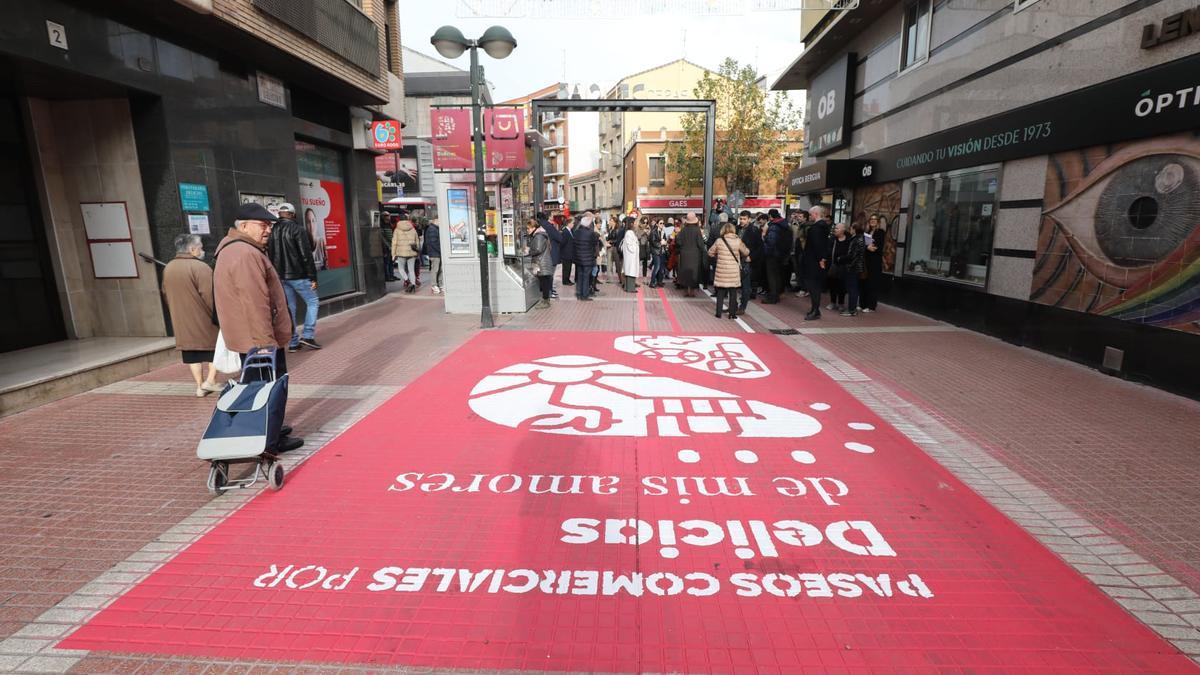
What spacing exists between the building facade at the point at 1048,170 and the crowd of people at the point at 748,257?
1351 mm

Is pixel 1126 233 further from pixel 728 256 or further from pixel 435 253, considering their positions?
pixel 435 253

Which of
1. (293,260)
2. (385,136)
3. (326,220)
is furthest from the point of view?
(385,136)

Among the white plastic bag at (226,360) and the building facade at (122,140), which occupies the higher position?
the building facade at (122,140)

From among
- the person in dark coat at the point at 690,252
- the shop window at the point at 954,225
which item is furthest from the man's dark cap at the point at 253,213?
the shop window at the point at 954,225

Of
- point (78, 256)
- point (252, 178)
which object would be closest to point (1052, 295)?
point (252, 178)

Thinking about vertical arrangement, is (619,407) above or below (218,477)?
below

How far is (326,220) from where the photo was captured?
42.0 ft

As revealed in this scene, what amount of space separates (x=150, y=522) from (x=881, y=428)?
18.1 feet

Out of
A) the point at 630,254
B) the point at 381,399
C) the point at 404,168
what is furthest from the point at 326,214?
the point at 404,168

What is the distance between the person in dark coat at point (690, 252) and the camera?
1327 cm


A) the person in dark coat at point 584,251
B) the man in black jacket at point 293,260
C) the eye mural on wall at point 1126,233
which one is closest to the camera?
the eye mural on wall at point 1126,233

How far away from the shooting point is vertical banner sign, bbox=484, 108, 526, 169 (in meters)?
11.6

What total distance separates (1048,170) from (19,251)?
13.5 metres

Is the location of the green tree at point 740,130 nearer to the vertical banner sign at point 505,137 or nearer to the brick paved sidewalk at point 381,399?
the vertical banner sign at point 505,137
